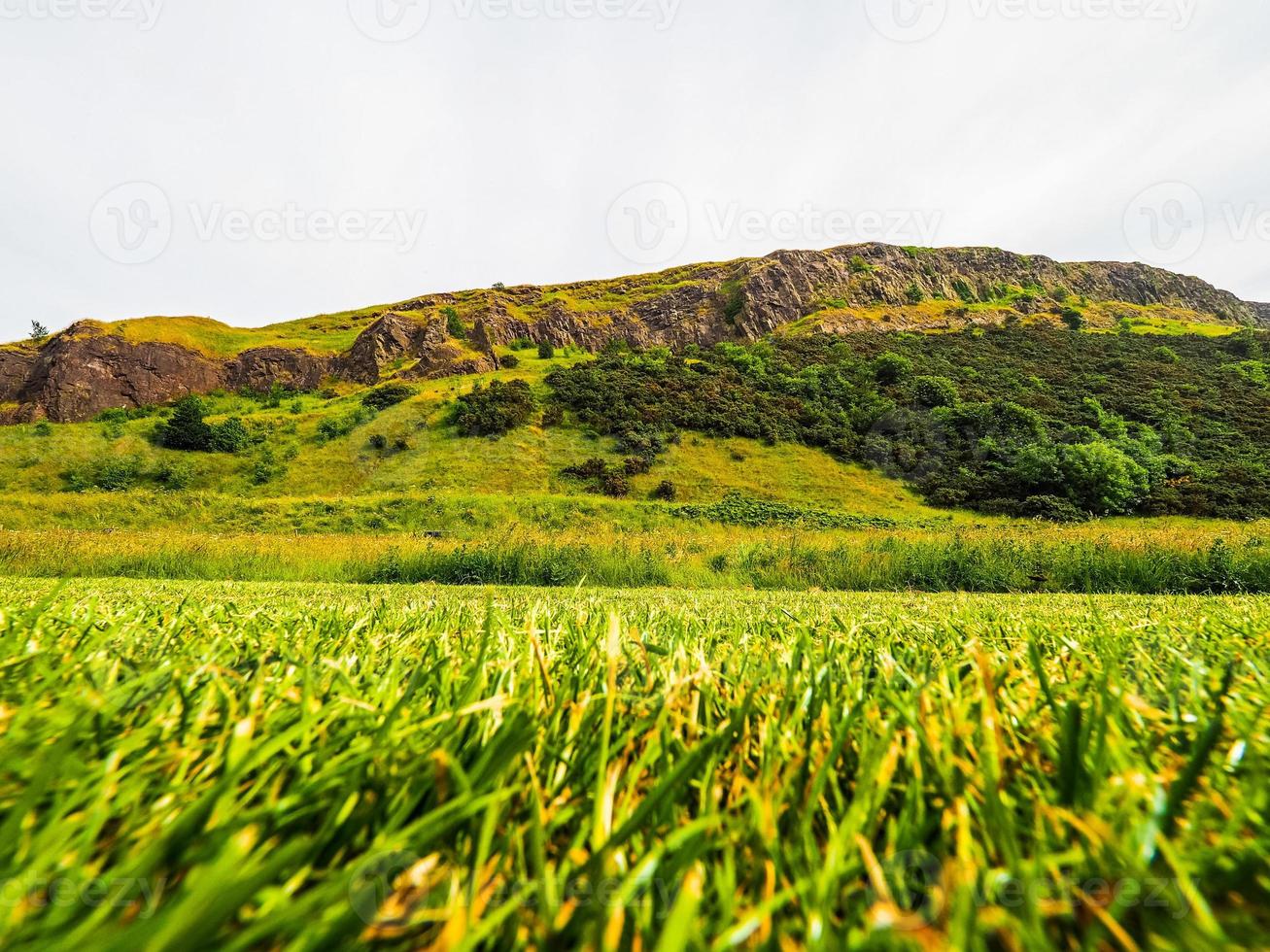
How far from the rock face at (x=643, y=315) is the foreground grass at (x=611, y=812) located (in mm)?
52593

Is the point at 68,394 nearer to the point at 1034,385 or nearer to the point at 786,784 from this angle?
the point at 786,784

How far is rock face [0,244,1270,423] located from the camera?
56.2 metres

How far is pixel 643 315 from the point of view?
75.9 m

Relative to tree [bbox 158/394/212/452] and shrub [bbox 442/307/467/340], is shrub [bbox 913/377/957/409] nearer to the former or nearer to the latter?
shrub [bbox 442/307/467/340]

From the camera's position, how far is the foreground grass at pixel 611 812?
0.40 meters

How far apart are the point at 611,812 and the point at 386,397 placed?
137ft

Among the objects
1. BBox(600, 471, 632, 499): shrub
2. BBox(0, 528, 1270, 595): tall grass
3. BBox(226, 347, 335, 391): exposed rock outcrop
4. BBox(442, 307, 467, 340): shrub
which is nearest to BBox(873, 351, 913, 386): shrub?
BBox(600, 471, 632, 499): shrub

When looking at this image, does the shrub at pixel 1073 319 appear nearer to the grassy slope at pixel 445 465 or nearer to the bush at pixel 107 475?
the grassy slope at pixel 445 465

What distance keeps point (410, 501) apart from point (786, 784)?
26048 mm

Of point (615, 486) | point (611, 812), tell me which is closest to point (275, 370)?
point (615, 486)

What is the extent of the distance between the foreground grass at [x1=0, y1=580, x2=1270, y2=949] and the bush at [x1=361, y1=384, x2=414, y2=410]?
39.5m

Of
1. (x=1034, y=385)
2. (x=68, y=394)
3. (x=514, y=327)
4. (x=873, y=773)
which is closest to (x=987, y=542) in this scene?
(x=873, y=773)

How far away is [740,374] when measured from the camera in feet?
143

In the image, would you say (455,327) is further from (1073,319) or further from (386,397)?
(1073,319)
